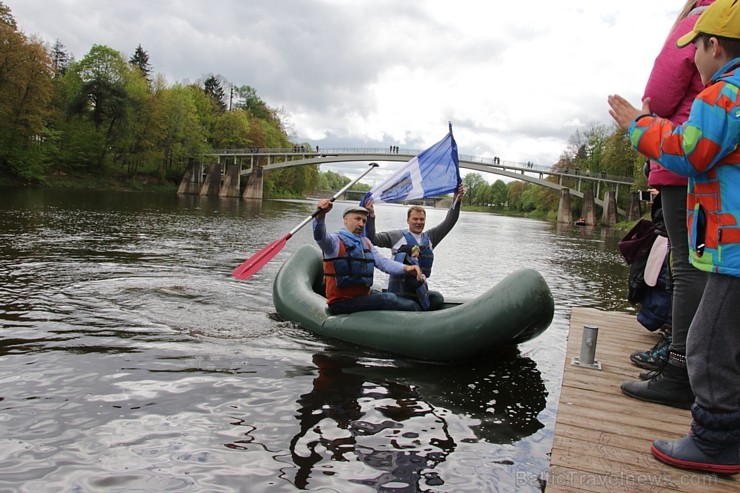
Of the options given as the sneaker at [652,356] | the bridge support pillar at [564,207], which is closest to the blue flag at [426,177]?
the sneaker at [652,356]

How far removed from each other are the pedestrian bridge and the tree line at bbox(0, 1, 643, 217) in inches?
73.6

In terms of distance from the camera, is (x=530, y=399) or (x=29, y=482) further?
(x=530, y=399)

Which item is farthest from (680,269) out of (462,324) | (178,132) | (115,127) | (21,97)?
(178,132)

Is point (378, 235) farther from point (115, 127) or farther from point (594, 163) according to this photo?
point (594, 163)

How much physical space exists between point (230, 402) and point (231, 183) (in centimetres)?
5648

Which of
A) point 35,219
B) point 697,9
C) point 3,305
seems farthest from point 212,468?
point 35,219

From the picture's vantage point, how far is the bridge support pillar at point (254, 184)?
5923 cm

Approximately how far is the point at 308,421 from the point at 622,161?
55.4 meters

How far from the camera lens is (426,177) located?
721 cm

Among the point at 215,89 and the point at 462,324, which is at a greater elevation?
the point at 215,89

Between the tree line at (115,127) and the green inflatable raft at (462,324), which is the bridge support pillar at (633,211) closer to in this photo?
the tree line at (115,127)

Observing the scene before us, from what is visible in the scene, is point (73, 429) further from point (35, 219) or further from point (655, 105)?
point (35, 219)

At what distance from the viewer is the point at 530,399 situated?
4.67 metres

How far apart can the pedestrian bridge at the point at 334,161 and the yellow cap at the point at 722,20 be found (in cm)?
4997
